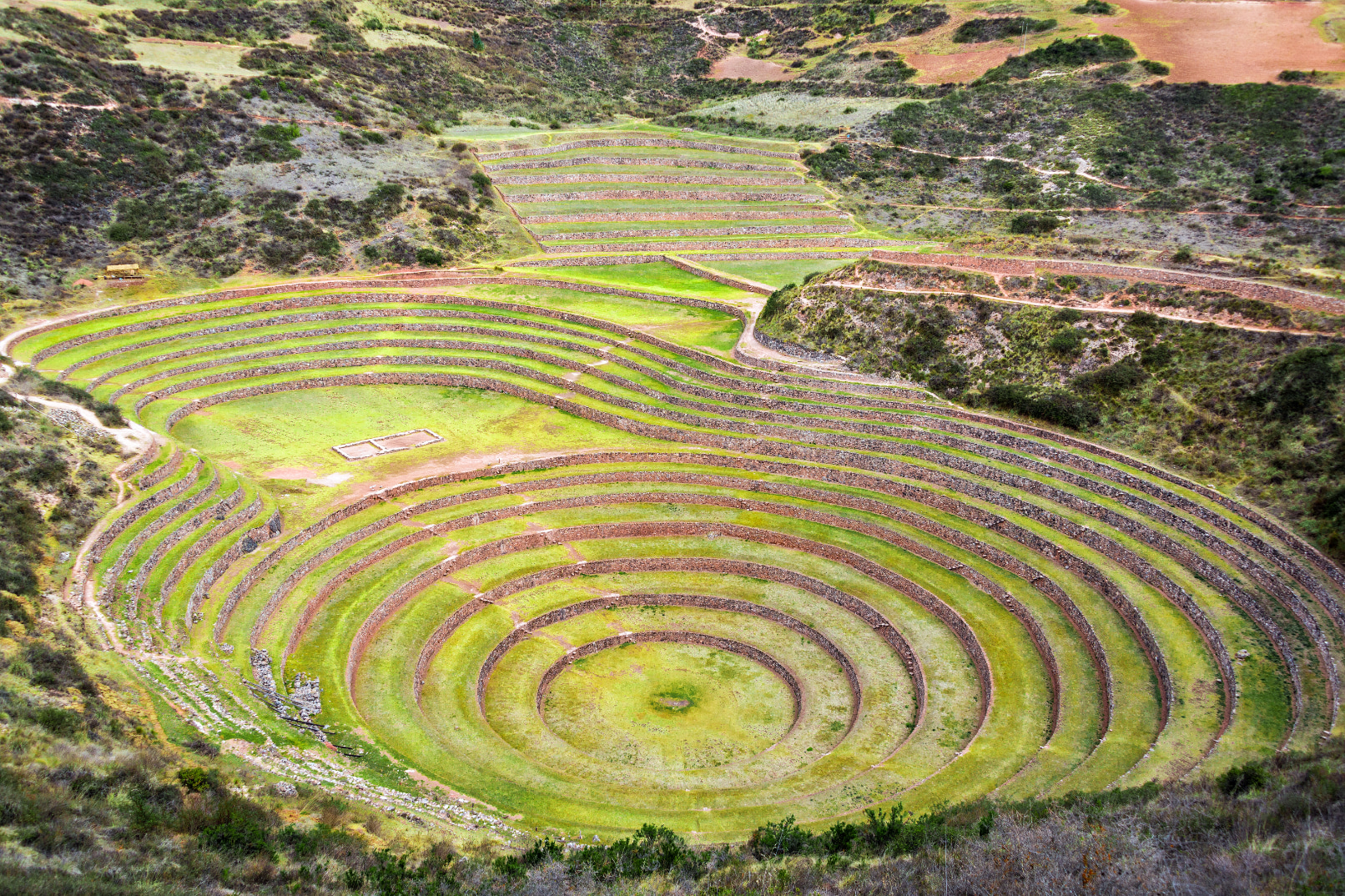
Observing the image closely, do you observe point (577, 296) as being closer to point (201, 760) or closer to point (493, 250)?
point (493, 250)

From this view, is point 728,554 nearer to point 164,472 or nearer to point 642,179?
point 164,472

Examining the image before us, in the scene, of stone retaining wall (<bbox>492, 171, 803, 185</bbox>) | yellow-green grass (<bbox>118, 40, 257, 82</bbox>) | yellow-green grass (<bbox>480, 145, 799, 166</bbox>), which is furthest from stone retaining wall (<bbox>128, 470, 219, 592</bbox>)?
yellow-green grass (<bbox>480, 145, 799, 166</bbox>)

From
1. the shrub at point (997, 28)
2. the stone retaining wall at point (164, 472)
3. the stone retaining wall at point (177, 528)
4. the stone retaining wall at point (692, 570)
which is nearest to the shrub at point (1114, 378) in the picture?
the stone retaining wall at point (692, 570)

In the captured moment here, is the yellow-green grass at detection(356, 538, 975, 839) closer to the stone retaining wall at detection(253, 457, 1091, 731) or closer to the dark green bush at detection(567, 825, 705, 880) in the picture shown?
the stone retaining wall at detection(253, 457, 1091, 731)

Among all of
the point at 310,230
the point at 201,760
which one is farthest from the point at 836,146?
the point at 201,760

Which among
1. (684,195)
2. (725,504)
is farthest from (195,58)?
(725,504)

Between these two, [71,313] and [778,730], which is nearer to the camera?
[778,730]

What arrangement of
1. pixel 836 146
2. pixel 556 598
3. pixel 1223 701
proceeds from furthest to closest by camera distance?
pixel 836 146 → pixel 556 598 → pixel 1223 701
